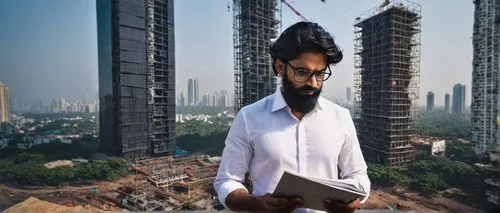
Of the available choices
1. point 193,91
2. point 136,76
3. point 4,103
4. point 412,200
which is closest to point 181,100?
point 193,91

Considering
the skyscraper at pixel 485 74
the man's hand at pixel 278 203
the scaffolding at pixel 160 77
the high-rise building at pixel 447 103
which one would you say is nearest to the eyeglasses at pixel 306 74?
the man's hand at pixel 278 203

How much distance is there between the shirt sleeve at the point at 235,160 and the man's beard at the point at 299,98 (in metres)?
0.12

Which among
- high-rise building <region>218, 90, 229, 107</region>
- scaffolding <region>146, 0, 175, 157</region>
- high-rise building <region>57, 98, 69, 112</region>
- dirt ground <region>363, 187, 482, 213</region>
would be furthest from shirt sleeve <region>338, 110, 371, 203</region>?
high-rise building <region>57, 98, 69, 112</region>

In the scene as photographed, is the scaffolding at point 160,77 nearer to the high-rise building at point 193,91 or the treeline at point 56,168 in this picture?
the high-rise building at point 193,91

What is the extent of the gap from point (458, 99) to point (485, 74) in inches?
60.1

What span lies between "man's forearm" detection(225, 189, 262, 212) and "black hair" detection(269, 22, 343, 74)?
279 mm

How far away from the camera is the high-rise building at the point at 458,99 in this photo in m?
6.20

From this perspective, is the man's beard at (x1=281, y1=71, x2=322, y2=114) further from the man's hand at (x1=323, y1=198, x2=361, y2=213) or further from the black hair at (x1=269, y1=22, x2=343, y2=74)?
the man's hand at (x1=323, y1=198, x2=361, y2=213)

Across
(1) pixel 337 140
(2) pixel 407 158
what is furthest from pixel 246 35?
(1) pixel 337 140

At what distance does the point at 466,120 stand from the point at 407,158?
1869 millimetres

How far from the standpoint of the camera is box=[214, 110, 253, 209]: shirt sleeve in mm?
572

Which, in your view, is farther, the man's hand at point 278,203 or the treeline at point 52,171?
the treeline at point 52,171

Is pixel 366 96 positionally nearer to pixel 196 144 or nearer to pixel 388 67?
pixel 388 67

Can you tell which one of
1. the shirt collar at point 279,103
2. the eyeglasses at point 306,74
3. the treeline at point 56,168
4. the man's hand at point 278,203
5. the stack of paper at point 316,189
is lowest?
the treeline at point 56,168
